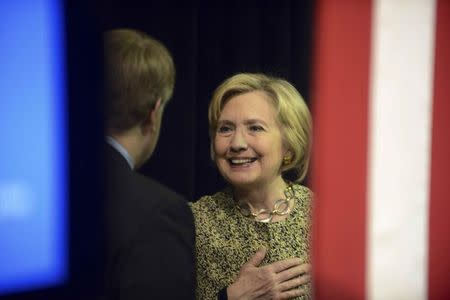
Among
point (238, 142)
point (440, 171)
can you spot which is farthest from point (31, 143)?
point (440, 171)

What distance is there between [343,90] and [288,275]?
0.42 m

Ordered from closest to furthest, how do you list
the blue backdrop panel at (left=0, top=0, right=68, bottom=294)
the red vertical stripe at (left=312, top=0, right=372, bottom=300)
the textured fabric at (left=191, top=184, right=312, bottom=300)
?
the blue backdrop panel at (left=0, top=0, right=68, bottom=294), the textured fabric at (left=191, top=184, right=312, bottom=300), the red vertical stripe at (left=312, top=0, right=372, bottom=300)

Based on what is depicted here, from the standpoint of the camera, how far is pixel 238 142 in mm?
915

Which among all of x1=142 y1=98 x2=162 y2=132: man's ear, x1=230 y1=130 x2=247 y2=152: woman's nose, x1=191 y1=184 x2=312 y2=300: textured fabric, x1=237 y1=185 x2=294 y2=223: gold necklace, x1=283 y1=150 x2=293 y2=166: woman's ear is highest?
x1=142 y1=98 x2=162 y2=132: man's ear

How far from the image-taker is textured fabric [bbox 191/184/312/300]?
92 centimetres

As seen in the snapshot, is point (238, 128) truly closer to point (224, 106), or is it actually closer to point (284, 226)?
point (224, 106)

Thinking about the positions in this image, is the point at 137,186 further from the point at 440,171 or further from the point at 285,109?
the point at 440,171

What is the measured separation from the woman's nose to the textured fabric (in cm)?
8

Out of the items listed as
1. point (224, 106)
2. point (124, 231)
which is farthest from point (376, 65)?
point (124, 231)

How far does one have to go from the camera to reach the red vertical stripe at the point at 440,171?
3.81 ft

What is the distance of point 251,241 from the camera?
96cm

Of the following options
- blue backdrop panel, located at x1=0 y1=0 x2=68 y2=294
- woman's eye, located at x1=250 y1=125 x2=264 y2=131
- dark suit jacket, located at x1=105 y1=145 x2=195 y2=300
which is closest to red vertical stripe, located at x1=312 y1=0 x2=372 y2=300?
woman's eye, located at x1=250 y1=125 x2=264 y2=131

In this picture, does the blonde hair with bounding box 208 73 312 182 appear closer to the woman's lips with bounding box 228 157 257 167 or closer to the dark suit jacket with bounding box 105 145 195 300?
the woman's lips with bounding box 228 157 257 167

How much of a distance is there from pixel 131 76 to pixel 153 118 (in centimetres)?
8
